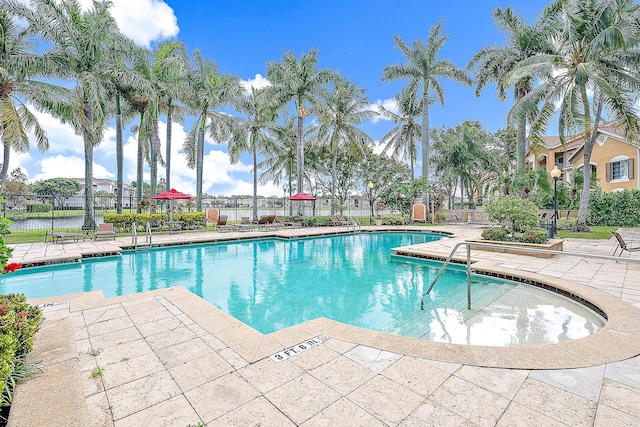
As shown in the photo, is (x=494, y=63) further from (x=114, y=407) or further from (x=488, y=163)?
(x=114, y=407)

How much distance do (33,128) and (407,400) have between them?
17.8 meters

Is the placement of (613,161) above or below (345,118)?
below

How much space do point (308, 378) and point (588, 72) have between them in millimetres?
14927

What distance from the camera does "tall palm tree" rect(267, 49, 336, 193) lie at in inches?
754

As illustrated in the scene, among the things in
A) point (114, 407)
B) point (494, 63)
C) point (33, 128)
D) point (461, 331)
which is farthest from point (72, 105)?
point (494, 63)

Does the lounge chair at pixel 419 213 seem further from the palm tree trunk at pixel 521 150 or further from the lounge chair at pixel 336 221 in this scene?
the palm tree trunk at pixel 521 150

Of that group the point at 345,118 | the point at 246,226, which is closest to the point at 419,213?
the point at 345,118

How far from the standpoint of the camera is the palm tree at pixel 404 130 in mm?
23922

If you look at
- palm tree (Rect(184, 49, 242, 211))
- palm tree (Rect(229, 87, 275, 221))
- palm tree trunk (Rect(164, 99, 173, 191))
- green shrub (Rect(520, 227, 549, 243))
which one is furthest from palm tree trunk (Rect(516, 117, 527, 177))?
palm tree trunk (Rect(164, 99, 173, 191))

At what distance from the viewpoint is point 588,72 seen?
11328mm

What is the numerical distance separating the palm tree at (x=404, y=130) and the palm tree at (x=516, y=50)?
633 cm

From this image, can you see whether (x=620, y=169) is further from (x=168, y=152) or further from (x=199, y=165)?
(x=168, y=152)

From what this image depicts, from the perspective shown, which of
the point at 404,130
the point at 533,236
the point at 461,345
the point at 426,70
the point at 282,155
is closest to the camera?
the point at 461,345

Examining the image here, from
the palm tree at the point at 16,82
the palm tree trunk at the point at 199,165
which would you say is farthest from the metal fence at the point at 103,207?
the palm tree at the point at 16,82
